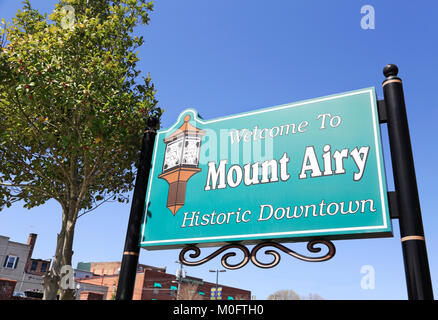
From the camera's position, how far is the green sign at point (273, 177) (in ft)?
16.2

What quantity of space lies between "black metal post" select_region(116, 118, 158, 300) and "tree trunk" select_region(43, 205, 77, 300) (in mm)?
2644

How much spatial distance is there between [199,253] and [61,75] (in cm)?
492

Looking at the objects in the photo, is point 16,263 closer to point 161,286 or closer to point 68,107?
point 161,286

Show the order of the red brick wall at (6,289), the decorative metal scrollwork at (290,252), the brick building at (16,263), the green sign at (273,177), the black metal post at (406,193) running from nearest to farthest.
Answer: the black metal post at (406,193), the decorative metal scrollwork at (290,252), the green sign at (273,177), the red brick wall at (6,289), the brick building at (16,263)

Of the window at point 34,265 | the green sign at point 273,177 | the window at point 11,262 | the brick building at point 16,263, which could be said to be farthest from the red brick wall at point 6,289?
the window at point 34,265

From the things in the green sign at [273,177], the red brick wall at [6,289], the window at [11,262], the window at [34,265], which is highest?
the window at [34,265]

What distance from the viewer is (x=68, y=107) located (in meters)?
7.65

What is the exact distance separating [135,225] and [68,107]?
3.22m

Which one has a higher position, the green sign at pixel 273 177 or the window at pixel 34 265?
the window at pixel 34 265

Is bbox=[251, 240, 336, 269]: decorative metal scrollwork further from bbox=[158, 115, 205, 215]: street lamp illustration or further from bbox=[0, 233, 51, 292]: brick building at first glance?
bbox=[0, 233, 51, 292]: brick building

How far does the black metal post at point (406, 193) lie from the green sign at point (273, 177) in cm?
20

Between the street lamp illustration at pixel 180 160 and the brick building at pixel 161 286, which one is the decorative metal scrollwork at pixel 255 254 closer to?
the street lamp illustration at pixel 180 160

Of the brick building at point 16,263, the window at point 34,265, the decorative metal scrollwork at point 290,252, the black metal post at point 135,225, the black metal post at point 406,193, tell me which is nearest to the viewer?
the black metal post at point 406,193

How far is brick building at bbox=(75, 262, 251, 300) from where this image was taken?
54.6 meters
